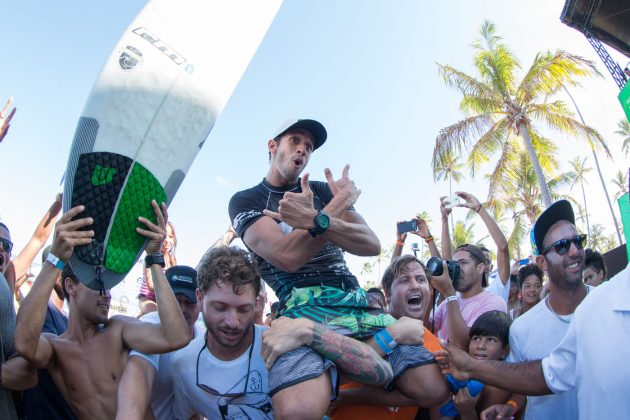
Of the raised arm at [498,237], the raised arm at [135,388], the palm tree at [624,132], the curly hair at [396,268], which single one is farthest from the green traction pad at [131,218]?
the palm tree at [624,132]

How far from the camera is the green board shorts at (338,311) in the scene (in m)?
2.07

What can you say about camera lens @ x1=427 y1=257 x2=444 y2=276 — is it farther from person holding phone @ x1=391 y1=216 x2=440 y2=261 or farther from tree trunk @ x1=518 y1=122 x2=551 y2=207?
tree trunk @ x1=518 y1=122 x2=551 y2=207

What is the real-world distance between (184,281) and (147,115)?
1445 millimetres

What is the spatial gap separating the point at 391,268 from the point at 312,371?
2035 mm

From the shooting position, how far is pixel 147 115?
2.50 metres

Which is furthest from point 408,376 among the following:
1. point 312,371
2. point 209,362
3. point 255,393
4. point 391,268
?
point 391,268

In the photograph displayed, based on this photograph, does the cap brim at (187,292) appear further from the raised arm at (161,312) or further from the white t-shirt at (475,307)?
the white t-shirt at (475,307)

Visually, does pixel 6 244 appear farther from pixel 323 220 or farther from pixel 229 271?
pixel 323 220

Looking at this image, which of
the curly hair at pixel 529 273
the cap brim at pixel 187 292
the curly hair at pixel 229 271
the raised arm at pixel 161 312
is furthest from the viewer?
the curly hair at pixel 529 273

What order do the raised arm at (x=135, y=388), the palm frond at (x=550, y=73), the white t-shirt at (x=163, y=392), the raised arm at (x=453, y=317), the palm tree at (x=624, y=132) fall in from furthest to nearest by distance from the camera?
1. the palm tree at (x=624, y=132)
2. the palm frond at (x=550, y=73)
3. the raised arm at (x=453, y=317)
4. the white t-shirt at (x=163, y=392)
5. the raised arm at (x=135, y=388)

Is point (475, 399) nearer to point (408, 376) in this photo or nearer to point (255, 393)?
point (408, 376)

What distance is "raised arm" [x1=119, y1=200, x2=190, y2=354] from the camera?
2.33 m

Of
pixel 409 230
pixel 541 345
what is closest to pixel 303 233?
pixel 541 345

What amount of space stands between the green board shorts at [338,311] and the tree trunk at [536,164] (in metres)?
13.8
